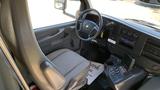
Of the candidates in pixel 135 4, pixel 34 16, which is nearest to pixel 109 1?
pixel 135 4

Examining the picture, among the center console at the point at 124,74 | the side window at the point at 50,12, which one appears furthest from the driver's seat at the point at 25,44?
the side window at the point at 50,12

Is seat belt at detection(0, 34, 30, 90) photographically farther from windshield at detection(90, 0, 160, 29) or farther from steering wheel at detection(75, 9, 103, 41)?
windshield at detection(90, 0, 160, 29)

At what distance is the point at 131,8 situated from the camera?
2.62 meters

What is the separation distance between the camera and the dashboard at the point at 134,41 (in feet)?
5.52

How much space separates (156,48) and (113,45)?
46 centimetres

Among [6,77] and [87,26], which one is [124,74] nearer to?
[87,26]

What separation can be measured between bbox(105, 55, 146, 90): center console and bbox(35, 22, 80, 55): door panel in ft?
1.50

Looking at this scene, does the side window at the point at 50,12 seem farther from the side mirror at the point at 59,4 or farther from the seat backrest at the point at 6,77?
the seat backrest at the point at 6,77

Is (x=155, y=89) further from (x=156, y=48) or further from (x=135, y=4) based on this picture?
(x=135, y=4)

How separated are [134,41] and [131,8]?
952mm

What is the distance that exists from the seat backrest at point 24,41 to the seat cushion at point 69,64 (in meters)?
0.35

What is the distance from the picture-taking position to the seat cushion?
155 cm

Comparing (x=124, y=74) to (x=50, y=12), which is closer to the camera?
(x=124, y=74)

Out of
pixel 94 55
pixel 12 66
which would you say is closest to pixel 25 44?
pixel 12 66
